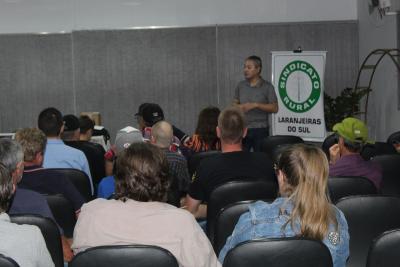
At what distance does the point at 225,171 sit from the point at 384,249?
6.15ft

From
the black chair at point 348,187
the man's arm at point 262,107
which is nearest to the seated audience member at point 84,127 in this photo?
the man's arm at point 262,107

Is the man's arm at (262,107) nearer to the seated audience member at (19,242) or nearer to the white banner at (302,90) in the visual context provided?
the white banner at (302,90)

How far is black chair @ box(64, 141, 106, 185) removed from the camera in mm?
6613

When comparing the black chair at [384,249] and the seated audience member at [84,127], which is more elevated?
the seated audience member at [84,127]

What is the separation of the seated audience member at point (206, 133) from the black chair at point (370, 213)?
9.37 ft

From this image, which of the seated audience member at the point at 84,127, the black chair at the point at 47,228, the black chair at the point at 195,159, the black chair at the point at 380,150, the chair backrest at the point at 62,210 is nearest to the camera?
the black chair at the point at 47,228

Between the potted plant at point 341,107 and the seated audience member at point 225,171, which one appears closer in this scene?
the seated audience member at point 225,171

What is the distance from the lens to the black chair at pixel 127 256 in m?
2.81

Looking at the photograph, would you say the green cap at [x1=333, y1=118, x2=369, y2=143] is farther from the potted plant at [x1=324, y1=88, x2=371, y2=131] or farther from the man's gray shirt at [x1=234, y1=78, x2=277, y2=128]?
the potted plant at [x1=324, y1=88, x2=371, y2=131]

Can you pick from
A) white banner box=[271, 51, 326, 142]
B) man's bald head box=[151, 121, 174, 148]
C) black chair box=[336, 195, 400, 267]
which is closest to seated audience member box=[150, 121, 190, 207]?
man's bald head box=[151, 121, 174, 148]

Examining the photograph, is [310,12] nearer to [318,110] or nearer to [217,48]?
[217,48]

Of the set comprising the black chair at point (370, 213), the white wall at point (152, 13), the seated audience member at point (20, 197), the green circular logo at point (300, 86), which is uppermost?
the white wall at point (152, 13)

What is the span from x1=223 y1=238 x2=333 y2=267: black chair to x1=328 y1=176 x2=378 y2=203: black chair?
1.61 metres

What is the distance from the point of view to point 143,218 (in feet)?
10.1
